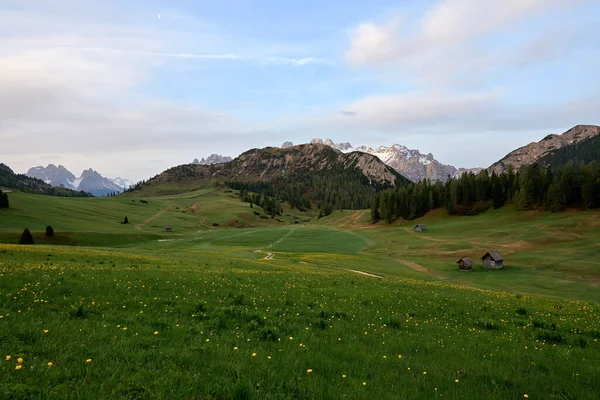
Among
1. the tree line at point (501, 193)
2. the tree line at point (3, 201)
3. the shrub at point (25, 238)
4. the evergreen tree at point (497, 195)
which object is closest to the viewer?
the shrub at point (25, 238)

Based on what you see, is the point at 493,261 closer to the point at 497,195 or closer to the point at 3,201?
the point at 497,195

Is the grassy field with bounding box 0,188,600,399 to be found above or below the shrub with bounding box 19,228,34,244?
above

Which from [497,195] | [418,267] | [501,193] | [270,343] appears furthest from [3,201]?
[501,193]

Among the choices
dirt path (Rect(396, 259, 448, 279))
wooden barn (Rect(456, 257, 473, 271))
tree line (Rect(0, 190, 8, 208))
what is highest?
tree line (Rect(0, 190, 8, 208))

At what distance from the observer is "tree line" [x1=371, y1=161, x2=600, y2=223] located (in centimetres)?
12156

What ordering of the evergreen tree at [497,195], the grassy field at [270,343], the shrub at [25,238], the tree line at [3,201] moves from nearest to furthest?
1. the grassy field at [270,343]
2. the shrub at [25,238]
3. the tree line at [3,201]
4. the evergreen tree at [497,195]

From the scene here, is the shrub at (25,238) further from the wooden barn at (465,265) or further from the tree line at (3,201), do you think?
the wooden barn at (465,265)

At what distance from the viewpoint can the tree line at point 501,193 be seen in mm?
121562

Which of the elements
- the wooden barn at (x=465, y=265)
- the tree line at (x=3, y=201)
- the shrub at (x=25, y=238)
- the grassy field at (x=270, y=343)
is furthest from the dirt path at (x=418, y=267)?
the tree line at (x=3, y=201)

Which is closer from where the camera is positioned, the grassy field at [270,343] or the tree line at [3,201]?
the grassy field at [270,343]

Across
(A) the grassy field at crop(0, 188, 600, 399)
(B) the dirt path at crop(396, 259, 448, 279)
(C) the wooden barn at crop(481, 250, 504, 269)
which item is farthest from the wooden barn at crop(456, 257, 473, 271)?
(A) the grassy field at crop(0, 188, 600, 399)

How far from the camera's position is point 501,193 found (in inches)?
5792

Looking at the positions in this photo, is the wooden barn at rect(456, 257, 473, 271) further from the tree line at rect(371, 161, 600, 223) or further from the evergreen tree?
the evergreen tree

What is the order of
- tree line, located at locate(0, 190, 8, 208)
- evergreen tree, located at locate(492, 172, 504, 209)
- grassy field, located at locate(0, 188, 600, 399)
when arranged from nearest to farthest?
grassy field, located at locate(0, 188, 600, 399) → tree line, located at locate(0, 190, 8, 208) → evergreen tree, located at locate(492, 172, 504, 209)
